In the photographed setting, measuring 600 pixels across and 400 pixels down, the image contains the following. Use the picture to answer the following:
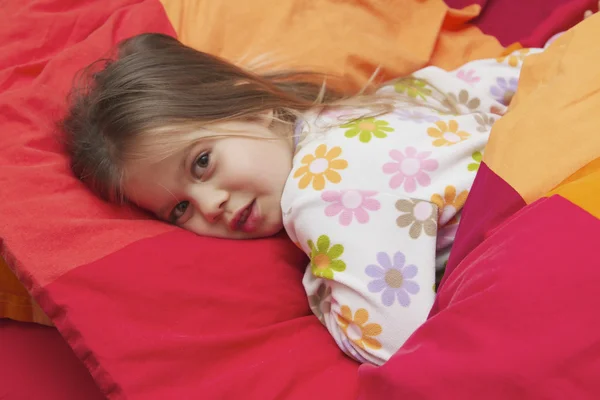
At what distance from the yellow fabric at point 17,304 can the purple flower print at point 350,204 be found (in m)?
0.44

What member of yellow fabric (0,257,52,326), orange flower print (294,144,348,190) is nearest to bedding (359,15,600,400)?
orange flower print (294,144,348,190)

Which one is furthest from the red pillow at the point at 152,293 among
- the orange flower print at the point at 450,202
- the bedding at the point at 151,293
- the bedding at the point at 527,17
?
the bedding at the point at 527,17

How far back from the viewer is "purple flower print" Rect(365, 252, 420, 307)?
800 mm

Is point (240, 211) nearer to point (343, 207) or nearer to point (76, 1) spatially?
point (343, 207)

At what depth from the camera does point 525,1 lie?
1305mm

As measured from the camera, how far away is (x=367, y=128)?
94cm

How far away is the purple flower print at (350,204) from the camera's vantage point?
84 centimetres

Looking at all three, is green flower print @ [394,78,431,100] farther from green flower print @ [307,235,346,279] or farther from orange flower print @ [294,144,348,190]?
green flower print @ [307,235,346,279]

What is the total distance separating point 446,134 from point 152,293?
1.54 ft

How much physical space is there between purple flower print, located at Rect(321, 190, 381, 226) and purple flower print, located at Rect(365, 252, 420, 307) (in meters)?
0.06

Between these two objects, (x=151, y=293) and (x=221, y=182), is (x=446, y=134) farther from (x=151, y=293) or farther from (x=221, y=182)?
(x=151, y=293)

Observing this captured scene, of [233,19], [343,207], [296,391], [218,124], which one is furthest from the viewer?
[233,19]

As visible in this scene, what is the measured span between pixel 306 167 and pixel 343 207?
0.10 metres

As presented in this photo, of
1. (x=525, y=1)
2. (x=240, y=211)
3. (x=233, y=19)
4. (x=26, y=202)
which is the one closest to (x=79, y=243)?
(x=26, y=202)
